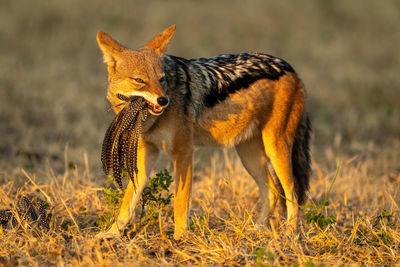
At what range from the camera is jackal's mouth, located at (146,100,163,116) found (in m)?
3.96

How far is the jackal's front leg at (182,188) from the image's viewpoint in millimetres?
4445

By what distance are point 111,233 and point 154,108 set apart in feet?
3.96

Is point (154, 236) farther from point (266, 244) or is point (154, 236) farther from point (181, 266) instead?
point (266, 244)

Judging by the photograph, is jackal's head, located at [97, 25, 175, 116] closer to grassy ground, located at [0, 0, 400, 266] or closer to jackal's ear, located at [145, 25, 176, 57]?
jackal's ear, located at [145, 25, 176, 57]

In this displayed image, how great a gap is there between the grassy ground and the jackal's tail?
0.19 metres

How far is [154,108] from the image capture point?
13.1 ft

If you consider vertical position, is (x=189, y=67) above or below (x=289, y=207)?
above

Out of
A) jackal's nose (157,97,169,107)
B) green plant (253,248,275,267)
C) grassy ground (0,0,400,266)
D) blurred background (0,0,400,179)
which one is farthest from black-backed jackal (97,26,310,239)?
green plant (253,248,275,267)

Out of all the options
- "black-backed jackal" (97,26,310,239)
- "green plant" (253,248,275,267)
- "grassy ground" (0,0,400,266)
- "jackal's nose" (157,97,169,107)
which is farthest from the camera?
"black-backed jackal" (97,26,310,239)

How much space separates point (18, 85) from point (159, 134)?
21.5ft

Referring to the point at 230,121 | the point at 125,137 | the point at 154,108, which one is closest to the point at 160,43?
the point at 154,108

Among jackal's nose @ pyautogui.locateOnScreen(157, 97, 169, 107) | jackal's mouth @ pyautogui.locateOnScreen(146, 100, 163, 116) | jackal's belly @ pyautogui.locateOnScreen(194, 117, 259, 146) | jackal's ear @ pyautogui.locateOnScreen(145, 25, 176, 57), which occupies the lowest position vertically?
jackal's belly @ pyautogui.locateOnScreen(194, 117, 259, 146)

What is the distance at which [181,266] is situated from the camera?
12.1ft

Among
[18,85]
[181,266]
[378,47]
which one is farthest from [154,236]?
[378,47]
